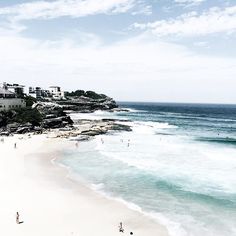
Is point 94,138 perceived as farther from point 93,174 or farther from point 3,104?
point 93,174

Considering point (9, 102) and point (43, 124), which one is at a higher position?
point (9, 102)

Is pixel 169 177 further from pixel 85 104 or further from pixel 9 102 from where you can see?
pixel 85 104

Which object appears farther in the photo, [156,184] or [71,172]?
[71,172]

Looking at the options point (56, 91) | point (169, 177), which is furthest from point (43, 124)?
point (56, 91)

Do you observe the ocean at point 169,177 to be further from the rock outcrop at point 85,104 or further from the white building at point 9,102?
the rock outcrop at point 85,104

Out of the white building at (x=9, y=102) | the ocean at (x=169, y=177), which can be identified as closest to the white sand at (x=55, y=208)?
the ocean at (x=169, y=177)

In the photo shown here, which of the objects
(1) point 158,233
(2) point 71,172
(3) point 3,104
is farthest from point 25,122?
(1) point 158,233

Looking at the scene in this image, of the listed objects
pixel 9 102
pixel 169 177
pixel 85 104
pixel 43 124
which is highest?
pixel 9 102
